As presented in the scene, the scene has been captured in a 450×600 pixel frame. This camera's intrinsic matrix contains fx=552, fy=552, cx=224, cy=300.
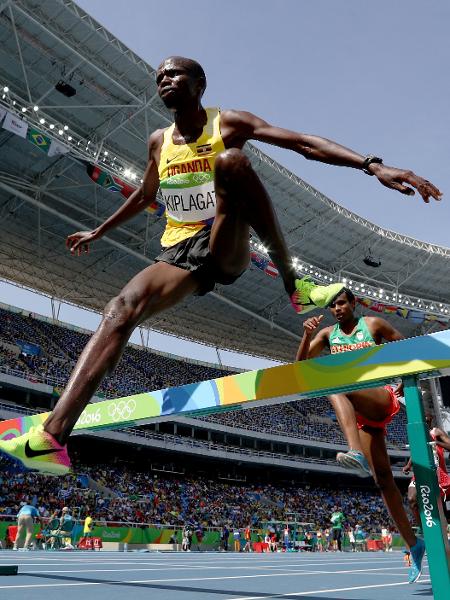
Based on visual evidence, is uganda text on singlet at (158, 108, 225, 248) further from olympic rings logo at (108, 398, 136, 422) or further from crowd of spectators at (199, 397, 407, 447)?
crowd of spectators at (199, 397, 407, 447)

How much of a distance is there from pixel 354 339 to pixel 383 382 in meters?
1.41

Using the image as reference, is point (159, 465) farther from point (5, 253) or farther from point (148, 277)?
point (148, 277)

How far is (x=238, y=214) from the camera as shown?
242cm

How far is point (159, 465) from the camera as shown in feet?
109

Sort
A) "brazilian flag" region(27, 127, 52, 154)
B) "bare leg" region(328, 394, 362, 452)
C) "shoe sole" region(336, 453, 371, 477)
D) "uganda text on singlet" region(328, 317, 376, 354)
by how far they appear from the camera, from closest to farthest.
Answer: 1. "shoe sole" region(336, 453, 371, 477)
2. "bare leg" region(328, 394, 362, 452)
3. "uganda text on singlet" region(328, 317, 376, 354)
4. "brazilian flag" region(27, 127, 52, 154)

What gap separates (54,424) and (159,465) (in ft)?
107

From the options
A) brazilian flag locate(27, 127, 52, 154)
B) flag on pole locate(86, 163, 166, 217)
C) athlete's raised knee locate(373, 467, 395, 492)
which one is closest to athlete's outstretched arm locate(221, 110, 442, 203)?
athlete's raised knee locate(373, 467, 395, 492)

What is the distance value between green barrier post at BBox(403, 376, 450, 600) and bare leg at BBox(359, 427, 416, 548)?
1702mm

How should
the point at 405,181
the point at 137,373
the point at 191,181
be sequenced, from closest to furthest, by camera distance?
the point at 405,181, the point at 191,181, the point at 137,373

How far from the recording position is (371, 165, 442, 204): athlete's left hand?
6.59 feet

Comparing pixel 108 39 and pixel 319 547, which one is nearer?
pixel 108 39

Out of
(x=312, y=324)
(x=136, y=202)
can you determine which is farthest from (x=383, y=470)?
(x=136, y=202)

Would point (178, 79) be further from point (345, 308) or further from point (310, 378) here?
point (345, 308)

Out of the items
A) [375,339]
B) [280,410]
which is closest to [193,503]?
[280,410]
